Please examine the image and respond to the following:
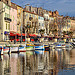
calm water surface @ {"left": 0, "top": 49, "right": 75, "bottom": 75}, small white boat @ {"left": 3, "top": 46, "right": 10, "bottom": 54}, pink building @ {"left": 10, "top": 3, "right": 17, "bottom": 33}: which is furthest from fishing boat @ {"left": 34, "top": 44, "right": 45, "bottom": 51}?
calm water surface @ {"left": 0, "top": 49, "right": 75, "bottom": 75}

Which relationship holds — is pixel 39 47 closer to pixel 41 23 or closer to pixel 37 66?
pixel 37 66

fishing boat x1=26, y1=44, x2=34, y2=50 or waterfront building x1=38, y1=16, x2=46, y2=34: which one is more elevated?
waterfront building x1=38, y1=16, x2=46, y2=34

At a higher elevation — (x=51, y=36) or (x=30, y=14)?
(x=30, y=14)

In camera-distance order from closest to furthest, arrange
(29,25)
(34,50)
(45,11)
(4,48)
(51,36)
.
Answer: (4,48) → (34,50) → (29,25) → (51,36) → (45,11)

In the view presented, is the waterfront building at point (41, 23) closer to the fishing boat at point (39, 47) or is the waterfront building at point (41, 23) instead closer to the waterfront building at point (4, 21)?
the waterfront building at point (4, 21)

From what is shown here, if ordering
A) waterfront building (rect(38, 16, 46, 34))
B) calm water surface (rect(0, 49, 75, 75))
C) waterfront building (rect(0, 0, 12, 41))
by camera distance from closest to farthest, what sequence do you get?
1. calm water surface (rect(0, 49, 75, 75))
2. waterfront building (rect(0, 0, 12, 41))
3. waterfront building (rect(38, 16, 46, 34))

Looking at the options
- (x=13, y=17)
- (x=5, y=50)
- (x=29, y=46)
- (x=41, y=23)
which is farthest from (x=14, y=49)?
(x=41, y=23)

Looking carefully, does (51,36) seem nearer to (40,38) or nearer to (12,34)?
(40,38)

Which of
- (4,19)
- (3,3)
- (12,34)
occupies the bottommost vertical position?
(12,34)

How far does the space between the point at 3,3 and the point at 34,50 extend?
74.9 feet

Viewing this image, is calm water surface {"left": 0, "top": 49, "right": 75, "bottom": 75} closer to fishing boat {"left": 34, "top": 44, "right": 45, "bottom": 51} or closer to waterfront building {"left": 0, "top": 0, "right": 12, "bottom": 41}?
fishing boat {"left": 34, "top": 44, "right": 45, "bottom": 51}

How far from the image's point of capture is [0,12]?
80.3 m

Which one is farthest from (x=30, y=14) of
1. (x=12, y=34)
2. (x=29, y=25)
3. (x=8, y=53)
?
(x=8, y=53)

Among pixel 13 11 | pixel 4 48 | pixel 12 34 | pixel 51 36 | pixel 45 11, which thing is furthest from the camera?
pixel 45 11
